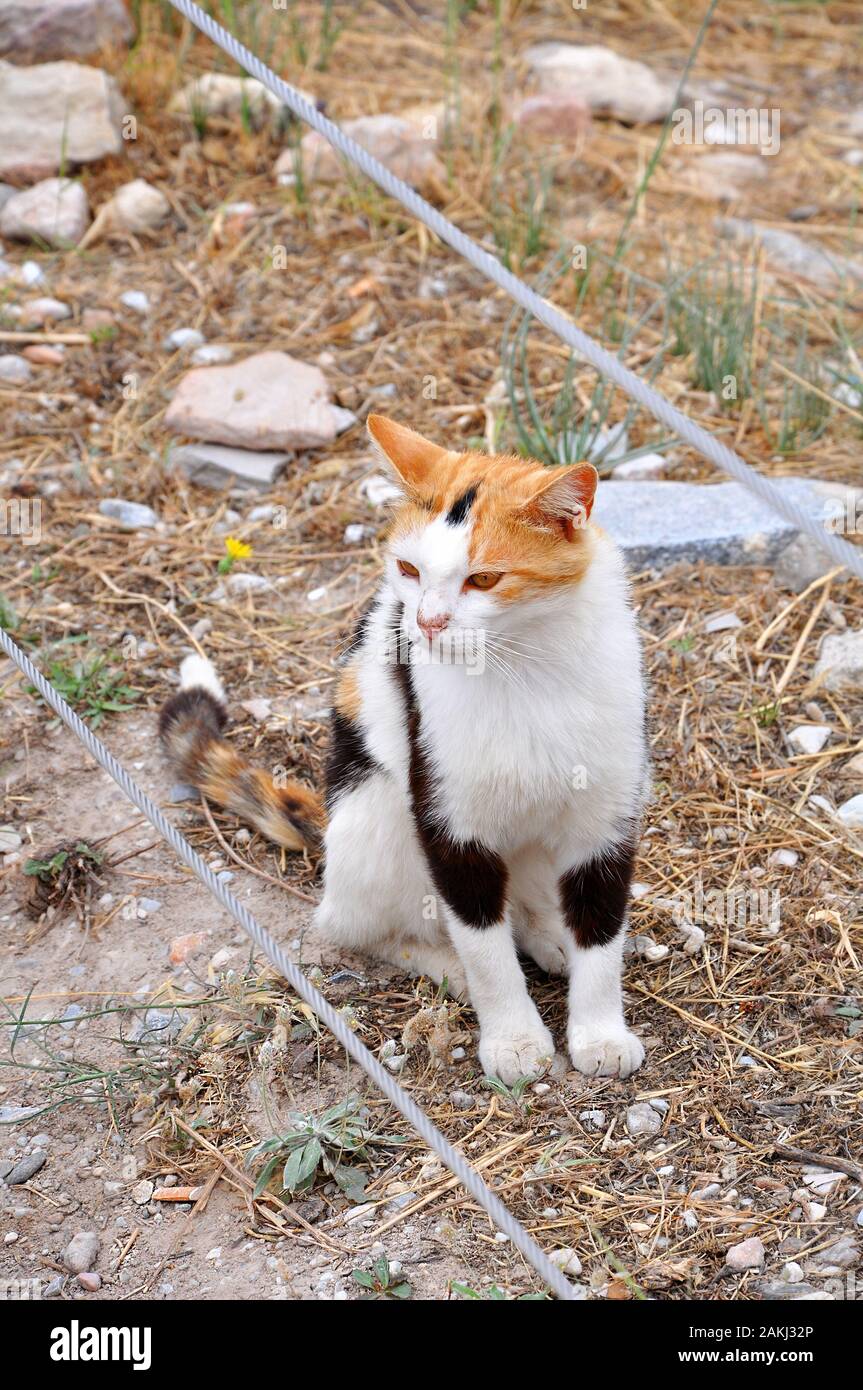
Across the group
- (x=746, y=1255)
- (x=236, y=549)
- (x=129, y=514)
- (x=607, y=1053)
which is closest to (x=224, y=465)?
(x=129, y=514)

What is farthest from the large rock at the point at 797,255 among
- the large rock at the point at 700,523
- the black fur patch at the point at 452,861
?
the black fur patch at the point at 452,861

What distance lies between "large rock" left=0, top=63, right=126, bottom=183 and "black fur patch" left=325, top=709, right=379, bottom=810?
11.2 feet

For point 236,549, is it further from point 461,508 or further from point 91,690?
point 461,508

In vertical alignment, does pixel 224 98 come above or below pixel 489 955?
above

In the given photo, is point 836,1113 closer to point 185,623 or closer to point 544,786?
point 544,786

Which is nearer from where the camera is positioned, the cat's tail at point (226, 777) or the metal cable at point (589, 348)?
the metal cable at point (589, 348)

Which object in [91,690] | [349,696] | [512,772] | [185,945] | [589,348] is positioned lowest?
[185,945]

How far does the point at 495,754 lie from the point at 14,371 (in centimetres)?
306

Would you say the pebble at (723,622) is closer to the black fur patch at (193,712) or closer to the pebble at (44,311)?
the black fur patch at (193,712)

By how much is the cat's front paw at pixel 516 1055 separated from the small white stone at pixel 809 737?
108 centimetres

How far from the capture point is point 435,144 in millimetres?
5285

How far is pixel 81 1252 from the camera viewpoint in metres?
2.28

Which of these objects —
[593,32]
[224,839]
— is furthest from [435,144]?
[224,839]

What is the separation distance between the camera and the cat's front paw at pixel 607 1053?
2527mm
